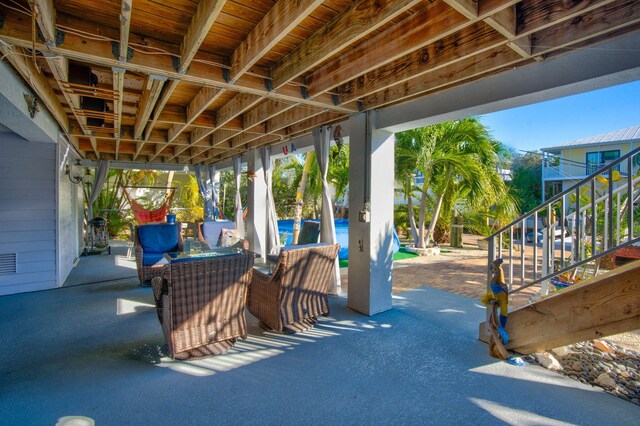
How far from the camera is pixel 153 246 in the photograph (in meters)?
5.39

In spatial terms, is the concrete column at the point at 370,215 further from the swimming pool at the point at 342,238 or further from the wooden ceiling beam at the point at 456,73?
the swimming pool at the point at 342,238

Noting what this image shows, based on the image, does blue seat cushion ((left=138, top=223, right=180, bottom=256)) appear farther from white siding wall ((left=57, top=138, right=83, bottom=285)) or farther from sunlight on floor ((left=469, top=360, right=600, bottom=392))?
sunlight on floor ((left=469, top=360, right=600, bottom=392))

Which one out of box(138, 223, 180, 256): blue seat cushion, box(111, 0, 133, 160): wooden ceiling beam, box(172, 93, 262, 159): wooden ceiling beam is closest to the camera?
box(111, 0, 133, 160): wooden ceiling beam

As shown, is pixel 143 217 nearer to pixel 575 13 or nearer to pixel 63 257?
pixel 63 257

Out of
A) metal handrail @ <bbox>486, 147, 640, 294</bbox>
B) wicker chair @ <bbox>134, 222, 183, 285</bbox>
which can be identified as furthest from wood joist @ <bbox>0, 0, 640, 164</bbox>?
wicker chair @ <bbox>134, 222, 183, 285</bbox>

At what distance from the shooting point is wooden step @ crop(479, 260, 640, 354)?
7.50ft

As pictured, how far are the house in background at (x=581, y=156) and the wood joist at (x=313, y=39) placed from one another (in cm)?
1168

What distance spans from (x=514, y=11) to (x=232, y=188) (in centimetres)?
1192

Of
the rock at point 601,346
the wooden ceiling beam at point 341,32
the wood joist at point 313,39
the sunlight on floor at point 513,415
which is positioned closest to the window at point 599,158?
the rock at point 601,346

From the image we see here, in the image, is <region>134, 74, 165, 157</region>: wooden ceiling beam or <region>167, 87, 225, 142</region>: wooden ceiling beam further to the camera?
<region>167, 87, 225, 142</region>: wooden ceiling beam

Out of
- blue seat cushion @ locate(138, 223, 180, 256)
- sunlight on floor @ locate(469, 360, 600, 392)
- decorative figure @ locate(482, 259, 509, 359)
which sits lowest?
sunlight on floor @ locate(469, 360, 600, 392)

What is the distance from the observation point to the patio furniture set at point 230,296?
2791 mm

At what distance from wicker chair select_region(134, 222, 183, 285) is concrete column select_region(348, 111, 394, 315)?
2.93 m

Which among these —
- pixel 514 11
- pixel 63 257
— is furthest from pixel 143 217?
pixel 514 11
